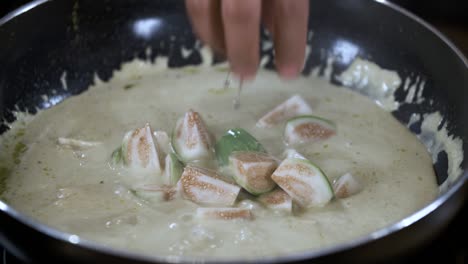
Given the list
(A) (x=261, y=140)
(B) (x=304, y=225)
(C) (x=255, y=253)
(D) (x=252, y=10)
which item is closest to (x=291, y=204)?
(B) (x=304, y=225)

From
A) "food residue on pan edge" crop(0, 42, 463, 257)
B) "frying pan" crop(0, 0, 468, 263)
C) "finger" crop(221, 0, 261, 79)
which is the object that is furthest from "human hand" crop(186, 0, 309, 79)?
"frying pan" crop(0, 0, 468, 263)

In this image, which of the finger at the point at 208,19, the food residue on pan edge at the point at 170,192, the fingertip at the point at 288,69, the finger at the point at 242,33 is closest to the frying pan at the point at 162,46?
the food residue on pan edge at the point at 170,192

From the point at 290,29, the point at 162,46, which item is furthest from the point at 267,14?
the point at 162,46

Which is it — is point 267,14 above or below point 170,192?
above

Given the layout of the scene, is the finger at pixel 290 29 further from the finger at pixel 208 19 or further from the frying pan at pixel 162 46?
the frying pan at pixel 162 46

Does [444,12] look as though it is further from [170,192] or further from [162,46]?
[170,192]
